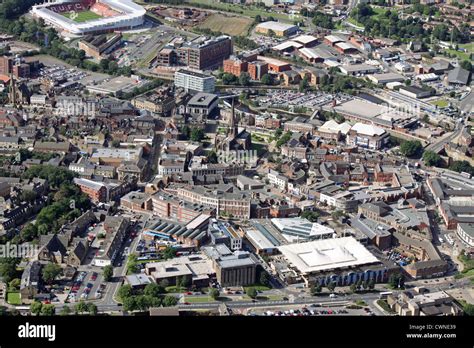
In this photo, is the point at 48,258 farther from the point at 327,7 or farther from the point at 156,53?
the point at 327,7

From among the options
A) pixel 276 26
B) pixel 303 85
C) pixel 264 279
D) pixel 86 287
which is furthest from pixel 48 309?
pixel 276 26

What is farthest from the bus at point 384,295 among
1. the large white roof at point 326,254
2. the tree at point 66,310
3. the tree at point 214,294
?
the tree at point 66,310

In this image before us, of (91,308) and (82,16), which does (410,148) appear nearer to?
(91,308)

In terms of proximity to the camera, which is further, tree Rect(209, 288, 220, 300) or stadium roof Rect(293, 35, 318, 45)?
stadium roof Rect(293, 35, 318, 45)

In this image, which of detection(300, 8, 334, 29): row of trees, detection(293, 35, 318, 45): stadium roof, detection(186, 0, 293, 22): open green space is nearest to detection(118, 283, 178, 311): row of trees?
detection(293, 35, 318, 45): stadium roof

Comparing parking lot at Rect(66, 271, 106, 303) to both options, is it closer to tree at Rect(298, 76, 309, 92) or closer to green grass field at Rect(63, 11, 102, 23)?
tree at Rect(298, 76, 309, 92)

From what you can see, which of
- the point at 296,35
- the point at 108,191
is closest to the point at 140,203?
the point at 108,191

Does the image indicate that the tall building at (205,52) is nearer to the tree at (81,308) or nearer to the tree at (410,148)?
the tree at (410,148)

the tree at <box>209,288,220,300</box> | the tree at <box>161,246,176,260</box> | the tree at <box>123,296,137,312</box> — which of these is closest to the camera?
the tree at <box>123,296,137,312</box>
